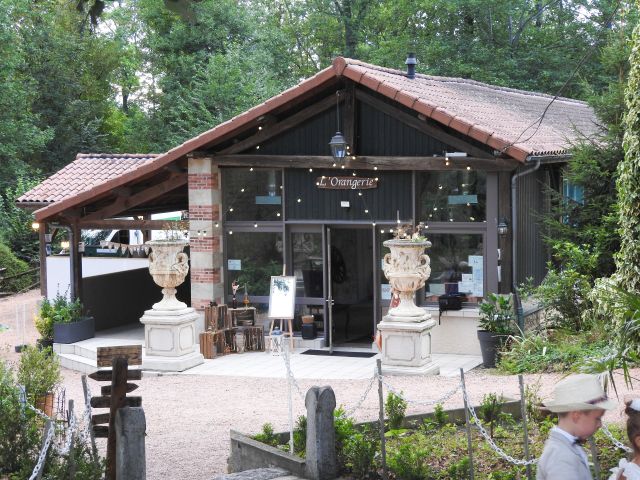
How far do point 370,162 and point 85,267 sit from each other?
1049 centimetres

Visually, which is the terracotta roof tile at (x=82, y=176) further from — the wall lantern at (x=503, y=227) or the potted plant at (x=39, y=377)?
the potted plant at (x=39, y=377)

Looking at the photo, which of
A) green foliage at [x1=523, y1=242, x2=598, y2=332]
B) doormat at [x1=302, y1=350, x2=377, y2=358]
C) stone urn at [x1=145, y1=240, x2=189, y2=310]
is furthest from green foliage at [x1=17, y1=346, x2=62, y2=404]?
green foliage at [x1=523, y1=242, x2=598, y2=332]

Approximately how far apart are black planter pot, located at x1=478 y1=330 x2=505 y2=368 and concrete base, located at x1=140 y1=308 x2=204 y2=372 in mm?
4608

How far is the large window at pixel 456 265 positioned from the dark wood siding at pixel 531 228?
0.68 metres

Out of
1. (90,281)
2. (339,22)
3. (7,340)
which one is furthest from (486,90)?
(339,22)

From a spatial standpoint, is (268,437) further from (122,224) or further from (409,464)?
(122,224)

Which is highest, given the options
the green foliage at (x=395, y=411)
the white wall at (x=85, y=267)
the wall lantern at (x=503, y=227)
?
the wall lantern at (x=503, y=227)

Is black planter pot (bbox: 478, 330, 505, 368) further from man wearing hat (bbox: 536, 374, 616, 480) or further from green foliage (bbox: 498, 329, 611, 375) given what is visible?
man wearing hat (bbox: 536, 374, 616, 480)

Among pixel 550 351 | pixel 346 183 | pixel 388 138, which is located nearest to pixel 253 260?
pixel 346 183

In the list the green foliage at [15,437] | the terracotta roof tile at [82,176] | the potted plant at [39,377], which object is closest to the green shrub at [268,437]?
the green foliage at [15,437]

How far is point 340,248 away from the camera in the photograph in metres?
17.1

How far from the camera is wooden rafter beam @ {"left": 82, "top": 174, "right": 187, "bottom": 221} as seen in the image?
702 inches

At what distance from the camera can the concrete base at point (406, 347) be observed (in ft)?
46.9

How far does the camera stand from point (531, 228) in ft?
55.4
